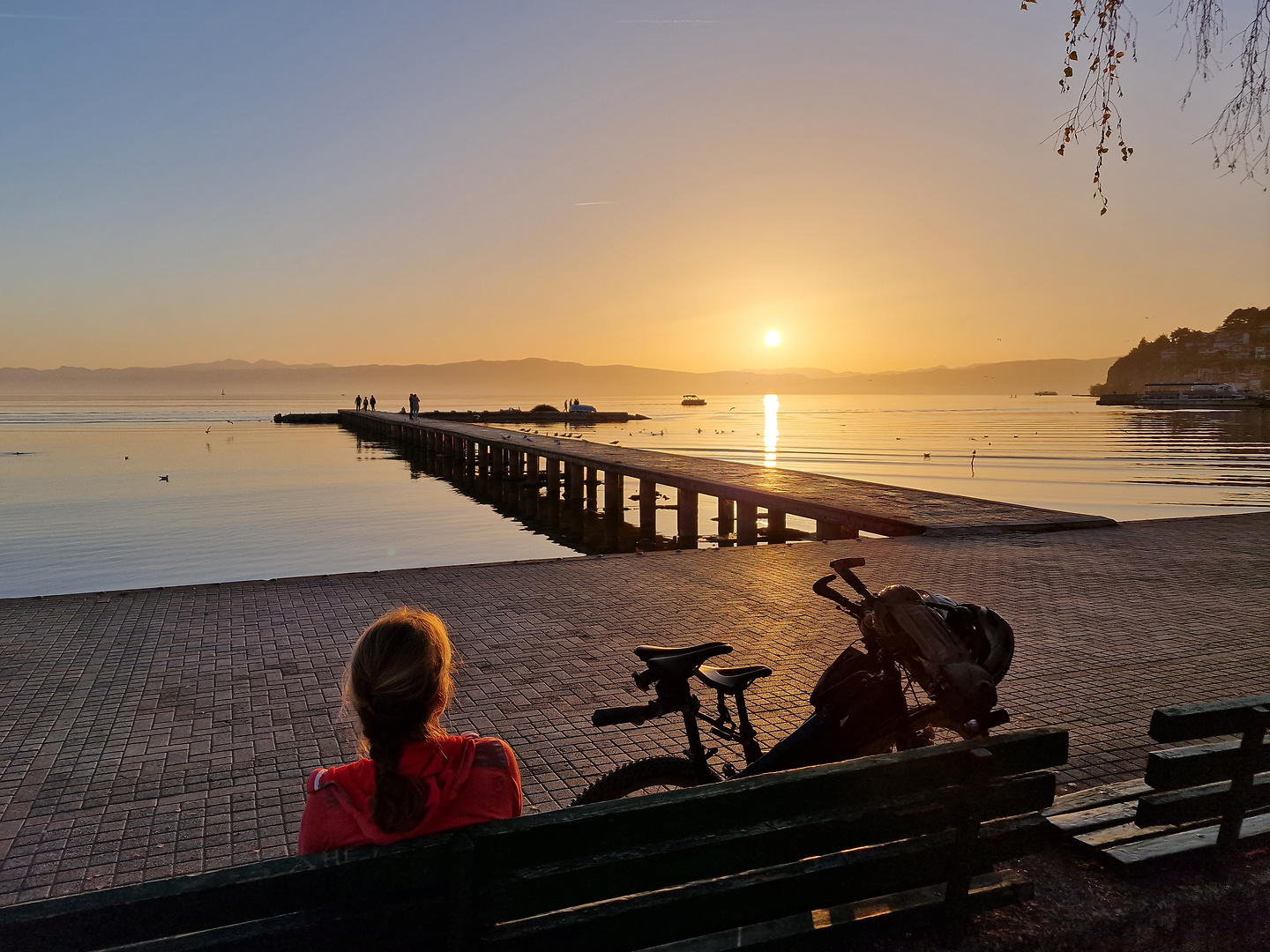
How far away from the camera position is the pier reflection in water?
1944 centimetres

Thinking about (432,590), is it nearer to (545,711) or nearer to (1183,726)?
(545,711)

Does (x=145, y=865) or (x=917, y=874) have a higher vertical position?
(x=917, y=874)

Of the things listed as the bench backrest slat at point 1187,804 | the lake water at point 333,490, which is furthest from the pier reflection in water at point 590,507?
the bench backrest slat at point 1187,804

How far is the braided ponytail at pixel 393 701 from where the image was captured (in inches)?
80.2

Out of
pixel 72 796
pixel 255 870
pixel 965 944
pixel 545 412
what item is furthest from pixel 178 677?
pixel 545 412

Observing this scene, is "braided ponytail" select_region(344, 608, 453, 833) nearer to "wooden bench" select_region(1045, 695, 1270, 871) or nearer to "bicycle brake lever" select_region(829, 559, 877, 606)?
"bicycle brake lever" select_region(829, 559, 877, 606)

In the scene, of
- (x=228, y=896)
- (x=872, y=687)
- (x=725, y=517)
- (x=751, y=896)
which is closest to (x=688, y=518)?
(x=725, y=517)

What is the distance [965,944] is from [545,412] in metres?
96.1

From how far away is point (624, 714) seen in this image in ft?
9.69

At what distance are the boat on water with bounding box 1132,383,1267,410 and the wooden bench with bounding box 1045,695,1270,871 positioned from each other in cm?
13627

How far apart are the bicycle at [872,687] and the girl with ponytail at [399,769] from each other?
704mm

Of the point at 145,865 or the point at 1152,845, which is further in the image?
the point at 145,865

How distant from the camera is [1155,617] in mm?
7887


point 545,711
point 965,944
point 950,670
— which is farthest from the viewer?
point 545,711
